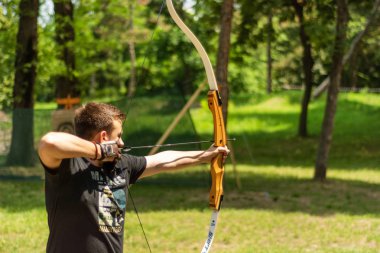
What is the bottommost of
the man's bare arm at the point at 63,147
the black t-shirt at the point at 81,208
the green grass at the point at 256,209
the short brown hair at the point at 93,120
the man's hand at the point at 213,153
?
the green grass at the point at 256,209

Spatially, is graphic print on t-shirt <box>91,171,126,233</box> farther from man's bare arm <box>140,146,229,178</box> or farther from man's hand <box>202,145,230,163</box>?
man's hand <box>202,145,230,163</box>

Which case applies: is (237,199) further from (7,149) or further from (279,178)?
(7,149)

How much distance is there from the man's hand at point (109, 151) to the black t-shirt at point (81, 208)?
0.18m

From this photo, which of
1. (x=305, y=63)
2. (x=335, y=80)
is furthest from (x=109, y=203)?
(x=305, y=63)

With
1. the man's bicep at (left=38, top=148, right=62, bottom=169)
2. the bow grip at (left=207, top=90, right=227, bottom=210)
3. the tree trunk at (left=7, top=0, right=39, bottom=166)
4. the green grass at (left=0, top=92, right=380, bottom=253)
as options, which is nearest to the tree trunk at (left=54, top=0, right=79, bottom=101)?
the tree trunk at (left=7, top=0, right=39, bottom=166)

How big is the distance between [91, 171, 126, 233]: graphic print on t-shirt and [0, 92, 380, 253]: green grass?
477cm

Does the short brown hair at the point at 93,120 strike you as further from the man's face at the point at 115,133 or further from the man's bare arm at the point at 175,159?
the man's bare arm at the point at 175,159

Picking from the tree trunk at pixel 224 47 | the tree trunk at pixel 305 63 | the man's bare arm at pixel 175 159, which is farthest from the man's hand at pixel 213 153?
the tree trunk at pixel 305 63

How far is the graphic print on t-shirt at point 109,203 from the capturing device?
3.03 meters

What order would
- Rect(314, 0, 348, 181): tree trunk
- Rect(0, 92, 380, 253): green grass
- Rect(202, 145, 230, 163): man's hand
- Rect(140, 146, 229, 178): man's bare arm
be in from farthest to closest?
Rect(314, 0, 348, 181): tree trunk
Rect(0, 92, 380, 253): green grass
Rect(202, 145, 230, 163): man's hand
Rect(140, 146, 229, 178): man's bare arm

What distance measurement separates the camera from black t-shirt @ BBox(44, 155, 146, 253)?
2.98 meters

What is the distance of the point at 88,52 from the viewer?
60.0 feet

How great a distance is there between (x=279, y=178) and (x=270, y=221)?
18.3ft

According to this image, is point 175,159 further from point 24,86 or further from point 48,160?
point 24,86
